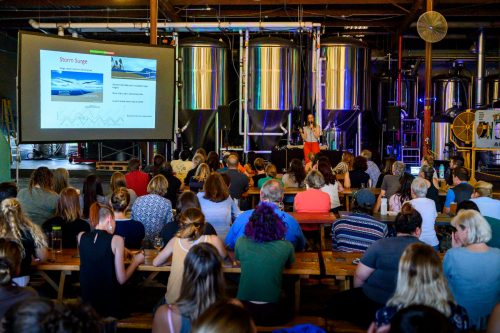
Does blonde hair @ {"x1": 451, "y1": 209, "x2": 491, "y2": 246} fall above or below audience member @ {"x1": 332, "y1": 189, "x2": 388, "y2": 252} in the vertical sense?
above

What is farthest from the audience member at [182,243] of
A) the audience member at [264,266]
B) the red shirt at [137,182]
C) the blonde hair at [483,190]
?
the red shirt at [137,182]

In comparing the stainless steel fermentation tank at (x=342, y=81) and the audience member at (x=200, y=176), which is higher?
the stainless steel fermentation tank at (x=342, y=81)

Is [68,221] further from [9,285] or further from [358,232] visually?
[358,232]

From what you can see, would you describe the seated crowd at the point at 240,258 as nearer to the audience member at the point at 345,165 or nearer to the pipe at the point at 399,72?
the audience member at the point at 345,165

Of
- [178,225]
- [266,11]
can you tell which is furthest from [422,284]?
[266,11]

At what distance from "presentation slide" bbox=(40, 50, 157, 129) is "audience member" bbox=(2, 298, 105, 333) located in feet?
29.0

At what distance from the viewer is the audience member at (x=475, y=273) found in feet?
14.6

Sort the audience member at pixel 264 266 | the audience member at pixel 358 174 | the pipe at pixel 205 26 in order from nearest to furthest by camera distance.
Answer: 1. the audience member at pixel 264 266
2. the audience member at pixel 358 174
3. the pipe at pixel 205 26

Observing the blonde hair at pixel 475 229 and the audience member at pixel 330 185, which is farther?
the audience member at pixel 330 185

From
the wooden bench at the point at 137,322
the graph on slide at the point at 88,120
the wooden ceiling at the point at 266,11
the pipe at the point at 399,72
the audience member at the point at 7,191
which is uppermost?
the wooden ceiling at the point at 266,11

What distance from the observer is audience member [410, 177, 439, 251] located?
6676mm

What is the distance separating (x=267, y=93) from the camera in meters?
17.6

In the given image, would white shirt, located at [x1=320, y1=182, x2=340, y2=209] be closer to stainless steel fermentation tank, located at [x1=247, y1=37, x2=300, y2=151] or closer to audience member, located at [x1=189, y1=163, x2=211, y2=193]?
audience member, located at [x1=189, y1=163, x2=211, y2=193]

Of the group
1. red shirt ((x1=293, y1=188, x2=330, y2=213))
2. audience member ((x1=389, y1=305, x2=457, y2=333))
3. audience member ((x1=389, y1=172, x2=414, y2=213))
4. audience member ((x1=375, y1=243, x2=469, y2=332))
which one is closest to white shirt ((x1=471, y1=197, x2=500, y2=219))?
audience member ((x1=389, y1=172, x2=414, y2=213))
